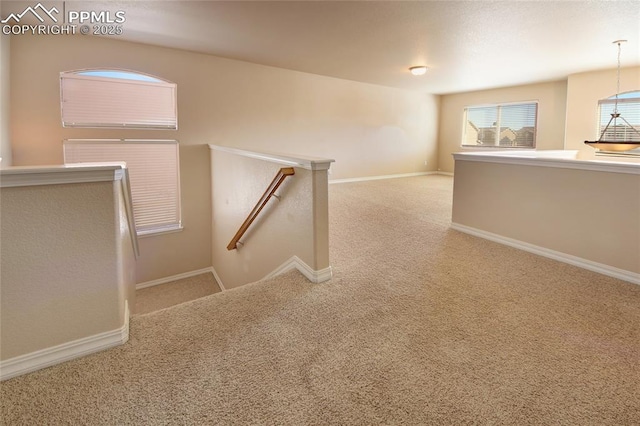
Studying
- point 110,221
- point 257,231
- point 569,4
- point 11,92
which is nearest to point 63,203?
point 110,221

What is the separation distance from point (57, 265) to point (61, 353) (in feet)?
1.58

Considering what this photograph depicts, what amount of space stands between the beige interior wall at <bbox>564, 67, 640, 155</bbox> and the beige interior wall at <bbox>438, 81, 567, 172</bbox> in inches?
22.4

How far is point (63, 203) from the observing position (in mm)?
1742

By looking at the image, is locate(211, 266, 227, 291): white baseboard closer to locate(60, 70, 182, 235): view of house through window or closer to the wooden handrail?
locate(60, 70, 182, 235): view of house through window

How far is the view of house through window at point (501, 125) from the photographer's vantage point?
7.82 metres

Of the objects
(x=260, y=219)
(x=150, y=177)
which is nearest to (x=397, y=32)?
(x=260, y=219)

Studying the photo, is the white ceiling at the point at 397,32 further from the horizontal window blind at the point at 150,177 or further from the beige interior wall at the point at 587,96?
the horizontal window blind at the point at 150,177

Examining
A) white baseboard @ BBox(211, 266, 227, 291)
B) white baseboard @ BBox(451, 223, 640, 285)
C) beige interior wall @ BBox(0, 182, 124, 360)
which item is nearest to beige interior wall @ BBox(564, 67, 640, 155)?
white baseboard @ BBox(451, 223, 640, 285)

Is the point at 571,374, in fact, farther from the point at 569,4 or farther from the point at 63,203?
the point at 569,4

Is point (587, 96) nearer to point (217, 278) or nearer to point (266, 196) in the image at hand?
point (266, 196)

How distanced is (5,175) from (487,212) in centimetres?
415

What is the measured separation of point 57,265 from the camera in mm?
1759

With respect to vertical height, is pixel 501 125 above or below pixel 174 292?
above

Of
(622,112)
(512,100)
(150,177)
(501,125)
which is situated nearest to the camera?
(150,177)
